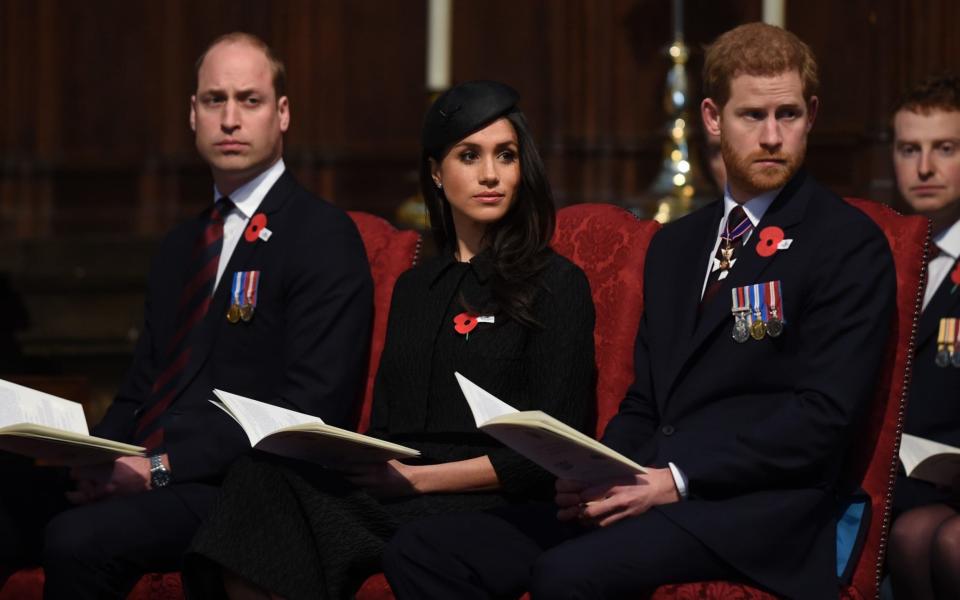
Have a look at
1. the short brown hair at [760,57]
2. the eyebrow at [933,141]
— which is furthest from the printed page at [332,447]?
the eyebrow at [933,141]

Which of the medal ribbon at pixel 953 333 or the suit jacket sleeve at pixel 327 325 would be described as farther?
the medal ribbon at pixel 953 333

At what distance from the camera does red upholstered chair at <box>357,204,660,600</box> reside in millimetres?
3471

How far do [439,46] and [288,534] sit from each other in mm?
2383

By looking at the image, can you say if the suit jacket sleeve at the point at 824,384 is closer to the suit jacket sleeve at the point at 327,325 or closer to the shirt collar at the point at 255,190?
the suit jacket sleeve at the point at 327,325

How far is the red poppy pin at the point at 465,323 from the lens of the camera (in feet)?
11.1

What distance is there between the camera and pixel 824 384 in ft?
9.37

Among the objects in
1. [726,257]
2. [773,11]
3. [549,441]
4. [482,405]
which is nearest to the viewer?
[549,441]

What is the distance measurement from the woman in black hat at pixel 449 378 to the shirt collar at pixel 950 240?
1.01 meters

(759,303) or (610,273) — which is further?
(610,273)

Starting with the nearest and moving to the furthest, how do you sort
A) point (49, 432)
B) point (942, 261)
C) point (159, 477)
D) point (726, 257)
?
point (49, 432) → point (726, 257) → point (159, 477) → point (942, 261)

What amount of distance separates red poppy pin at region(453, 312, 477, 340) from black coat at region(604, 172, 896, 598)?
39 centimetres

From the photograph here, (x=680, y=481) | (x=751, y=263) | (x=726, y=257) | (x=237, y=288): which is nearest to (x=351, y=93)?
(x=237, y=288)

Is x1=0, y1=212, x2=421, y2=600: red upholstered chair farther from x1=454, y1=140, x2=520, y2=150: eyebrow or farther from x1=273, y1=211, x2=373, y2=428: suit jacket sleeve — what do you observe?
x1=454, y1=140, x2=520, y2=150: eyebrow

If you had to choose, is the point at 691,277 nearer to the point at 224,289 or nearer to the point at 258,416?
the point at 258,416
